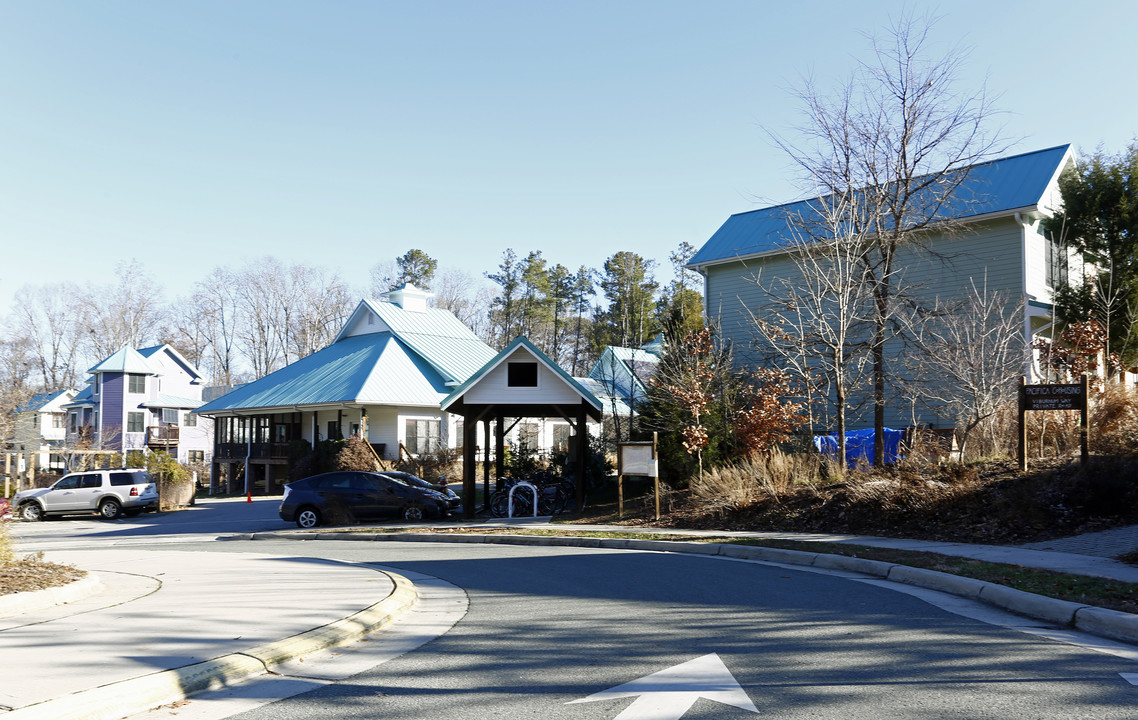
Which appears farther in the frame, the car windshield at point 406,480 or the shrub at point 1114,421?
the car windshield at point 406,480

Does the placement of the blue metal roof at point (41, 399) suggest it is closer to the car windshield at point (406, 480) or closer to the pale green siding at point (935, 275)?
the car windshield at point (406, 480)

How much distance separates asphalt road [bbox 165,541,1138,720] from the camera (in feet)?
18.1

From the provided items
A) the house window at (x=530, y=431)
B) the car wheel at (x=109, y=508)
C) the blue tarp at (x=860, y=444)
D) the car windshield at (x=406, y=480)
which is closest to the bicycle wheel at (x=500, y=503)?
the car windshield at (x=406, y=480)

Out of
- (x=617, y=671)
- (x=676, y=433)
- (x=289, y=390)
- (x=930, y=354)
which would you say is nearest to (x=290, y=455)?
(x=289, y=390)

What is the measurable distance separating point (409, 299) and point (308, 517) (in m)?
25.3

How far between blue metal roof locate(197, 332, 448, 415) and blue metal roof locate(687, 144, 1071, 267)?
48.0 feet

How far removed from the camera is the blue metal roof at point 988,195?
25.9 m

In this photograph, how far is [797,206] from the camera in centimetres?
3077

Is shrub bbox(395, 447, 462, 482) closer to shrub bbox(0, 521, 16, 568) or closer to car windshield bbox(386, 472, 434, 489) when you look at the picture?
car windshield bbox(386, 472, 434, 489)

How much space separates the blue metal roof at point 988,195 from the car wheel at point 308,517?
1474cm

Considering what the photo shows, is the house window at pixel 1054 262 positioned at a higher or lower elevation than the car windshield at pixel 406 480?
higher

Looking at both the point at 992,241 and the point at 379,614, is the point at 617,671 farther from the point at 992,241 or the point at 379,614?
the point at 992,241

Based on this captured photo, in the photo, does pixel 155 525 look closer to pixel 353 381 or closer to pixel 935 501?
pixel 353 381

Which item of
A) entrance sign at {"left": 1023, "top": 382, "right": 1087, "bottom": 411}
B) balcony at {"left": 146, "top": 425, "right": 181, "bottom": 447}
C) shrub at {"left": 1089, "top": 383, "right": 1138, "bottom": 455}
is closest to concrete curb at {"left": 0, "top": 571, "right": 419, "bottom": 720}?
entrance sign at {"left": 1023, "top": 382, "right": 1087, "bottom": 411}
